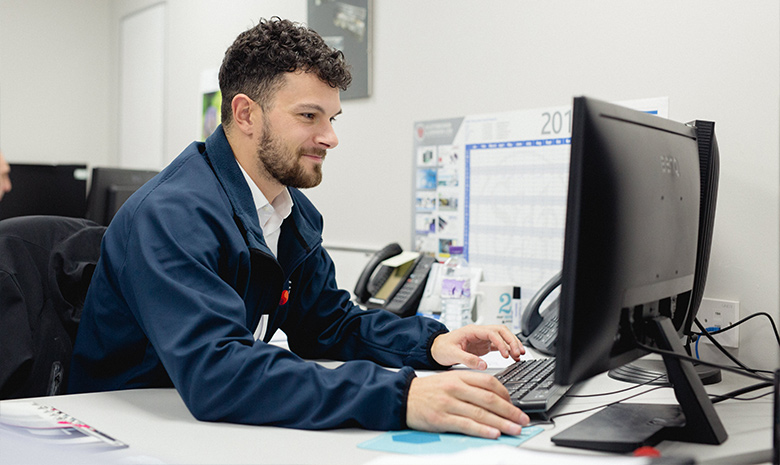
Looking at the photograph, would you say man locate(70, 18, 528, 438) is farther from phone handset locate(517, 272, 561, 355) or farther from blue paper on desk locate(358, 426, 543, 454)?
phone handset locate(517, 272, 561, 355)

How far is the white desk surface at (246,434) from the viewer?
2.61 feet

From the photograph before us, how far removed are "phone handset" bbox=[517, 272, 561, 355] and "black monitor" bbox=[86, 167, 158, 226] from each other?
1686 mm

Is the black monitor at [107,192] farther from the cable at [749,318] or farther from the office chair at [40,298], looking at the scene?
the cable at [749,318]

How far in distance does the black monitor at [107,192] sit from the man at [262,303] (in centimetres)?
132

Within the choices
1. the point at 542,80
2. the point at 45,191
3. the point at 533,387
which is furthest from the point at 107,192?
the point at 533,387

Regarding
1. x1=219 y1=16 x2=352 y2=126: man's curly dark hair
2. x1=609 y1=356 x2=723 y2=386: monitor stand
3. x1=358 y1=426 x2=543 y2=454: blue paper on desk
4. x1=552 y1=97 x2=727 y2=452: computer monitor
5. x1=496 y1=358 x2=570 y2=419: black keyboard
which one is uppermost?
x1=219 y1=16 x2=352 y2=126: man's curly dark hair

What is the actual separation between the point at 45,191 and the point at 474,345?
2045mm

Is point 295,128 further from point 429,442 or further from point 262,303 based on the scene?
point 429,442

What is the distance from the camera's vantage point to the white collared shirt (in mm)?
1325

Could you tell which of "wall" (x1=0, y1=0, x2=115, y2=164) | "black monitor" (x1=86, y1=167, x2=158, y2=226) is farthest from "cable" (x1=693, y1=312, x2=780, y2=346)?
"wall" (x1=0, y1=0, x2=115, y2=164)

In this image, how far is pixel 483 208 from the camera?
6.43 ft

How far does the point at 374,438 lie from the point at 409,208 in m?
1.36

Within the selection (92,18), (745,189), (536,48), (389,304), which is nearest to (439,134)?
(536,48)

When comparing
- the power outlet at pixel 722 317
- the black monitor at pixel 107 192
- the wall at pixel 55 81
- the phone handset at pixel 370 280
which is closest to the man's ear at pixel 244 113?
the phone handset at pixel 370 280
